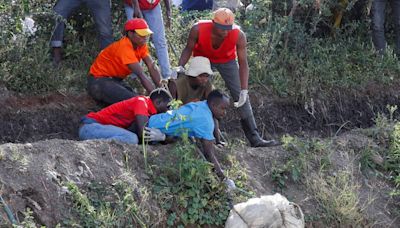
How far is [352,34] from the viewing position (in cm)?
1213

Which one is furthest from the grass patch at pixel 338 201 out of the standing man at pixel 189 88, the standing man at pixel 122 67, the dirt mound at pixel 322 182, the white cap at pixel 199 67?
the standing man at pixel 122 67

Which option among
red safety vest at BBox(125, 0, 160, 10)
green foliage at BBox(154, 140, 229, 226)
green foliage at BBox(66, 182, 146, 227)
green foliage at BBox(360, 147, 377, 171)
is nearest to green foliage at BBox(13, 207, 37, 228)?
green foliage at BBox(66, 182, 146, 227)

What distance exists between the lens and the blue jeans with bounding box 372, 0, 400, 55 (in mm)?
11539

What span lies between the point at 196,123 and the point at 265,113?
2.78m

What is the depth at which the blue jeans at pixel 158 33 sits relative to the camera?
9.48 m

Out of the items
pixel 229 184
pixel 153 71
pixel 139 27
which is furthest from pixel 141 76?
pixel 229 184

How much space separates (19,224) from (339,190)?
127 inches

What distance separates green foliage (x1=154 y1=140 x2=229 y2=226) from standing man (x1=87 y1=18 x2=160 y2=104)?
126 cm

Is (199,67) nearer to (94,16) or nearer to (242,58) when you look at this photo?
(242,58)

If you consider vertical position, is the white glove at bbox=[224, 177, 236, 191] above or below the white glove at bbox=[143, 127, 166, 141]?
below

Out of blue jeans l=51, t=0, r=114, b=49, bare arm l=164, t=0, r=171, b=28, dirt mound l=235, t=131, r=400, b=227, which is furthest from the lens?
bare arm l=164, t=0, r=171, b=28

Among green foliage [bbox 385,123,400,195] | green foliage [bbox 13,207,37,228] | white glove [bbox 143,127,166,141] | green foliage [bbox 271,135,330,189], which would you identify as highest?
green foliage [bbox 13,207,37,228]

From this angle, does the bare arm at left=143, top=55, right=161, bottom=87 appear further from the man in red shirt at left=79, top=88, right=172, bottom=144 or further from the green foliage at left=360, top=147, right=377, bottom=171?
the green foliage at left=360, top=147, right=377, bottom=171

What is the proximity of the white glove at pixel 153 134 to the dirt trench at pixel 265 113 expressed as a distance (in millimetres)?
1358
